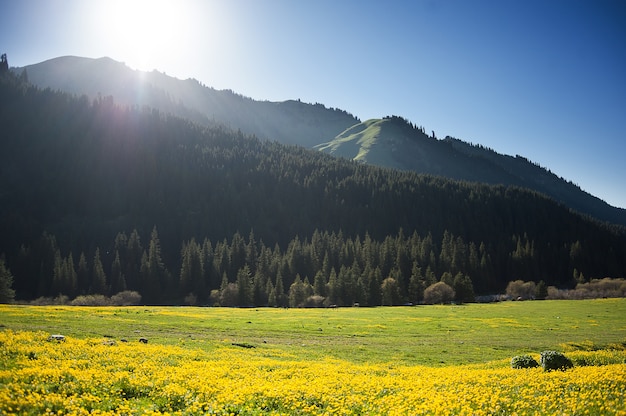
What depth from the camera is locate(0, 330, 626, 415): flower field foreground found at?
13.1 meters

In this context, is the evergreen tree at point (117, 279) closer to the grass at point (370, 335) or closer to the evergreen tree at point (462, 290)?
the grass at point (370, 335)

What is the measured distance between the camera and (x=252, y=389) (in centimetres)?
1571

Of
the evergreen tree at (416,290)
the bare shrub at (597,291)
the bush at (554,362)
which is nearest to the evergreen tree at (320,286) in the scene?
the evergreen tree at (416,290)

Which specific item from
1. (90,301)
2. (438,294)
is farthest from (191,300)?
(438,294)

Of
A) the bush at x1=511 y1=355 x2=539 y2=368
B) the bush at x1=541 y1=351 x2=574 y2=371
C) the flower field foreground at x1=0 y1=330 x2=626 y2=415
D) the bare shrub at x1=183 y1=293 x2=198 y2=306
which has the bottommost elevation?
the bare shrub at x1=183 y1=293 x2=198 y2=306

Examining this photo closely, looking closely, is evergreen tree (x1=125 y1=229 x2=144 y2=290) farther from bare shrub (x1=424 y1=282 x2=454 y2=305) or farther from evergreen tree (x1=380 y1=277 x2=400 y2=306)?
bare shrub (x1=424 y1=282 x2=454 y2=305)

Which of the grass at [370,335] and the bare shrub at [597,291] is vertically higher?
the grass at [370,335]

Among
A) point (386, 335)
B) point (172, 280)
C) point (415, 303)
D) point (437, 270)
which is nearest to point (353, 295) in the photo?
point (415, 303)

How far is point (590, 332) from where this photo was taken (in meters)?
49.6

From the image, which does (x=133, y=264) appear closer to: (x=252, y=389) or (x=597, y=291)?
(x=252, y=389)

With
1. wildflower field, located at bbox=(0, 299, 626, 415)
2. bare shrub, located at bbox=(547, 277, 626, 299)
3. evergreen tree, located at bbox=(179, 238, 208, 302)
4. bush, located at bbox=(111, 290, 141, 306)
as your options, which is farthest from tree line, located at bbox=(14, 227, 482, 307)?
wildflower field, located at bbox=(0, 299, 626, 415)

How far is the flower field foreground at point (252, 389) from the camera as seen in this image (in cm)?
1306

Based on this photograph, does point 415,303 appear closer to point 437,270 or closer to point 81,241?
point 437,270

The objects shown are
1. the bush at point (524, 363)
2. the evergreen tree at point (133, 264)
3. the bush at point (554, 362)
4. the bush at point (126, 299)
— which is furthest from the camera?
the evergreen tree at point (133, 264)
